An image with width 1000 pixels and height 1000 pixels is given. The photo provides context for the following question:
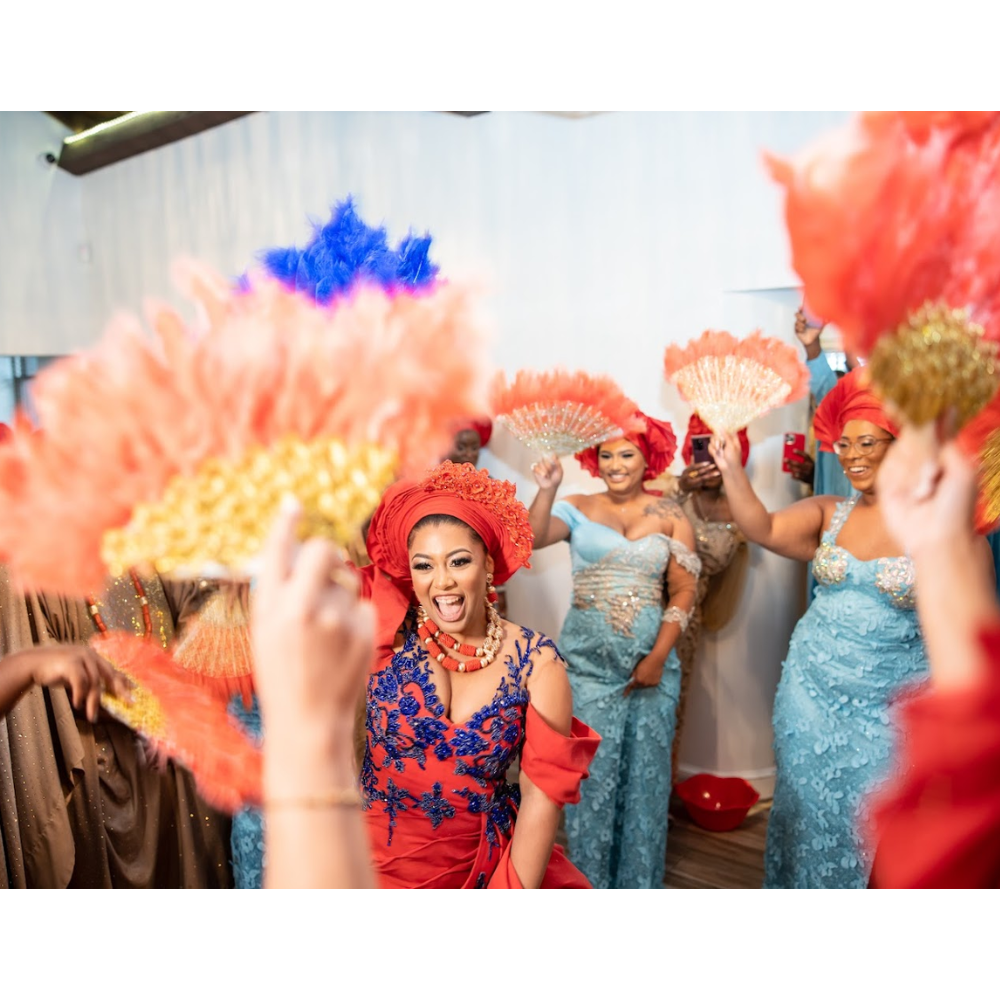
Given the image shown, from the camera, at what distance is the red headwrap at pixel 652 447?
2471mm

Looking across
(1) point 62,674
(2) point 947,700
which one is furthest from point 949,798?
(1) point 62,674

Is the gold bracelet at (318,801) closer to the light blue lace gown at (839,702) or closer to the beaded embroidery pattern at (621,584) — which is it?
the light blue lace gown at (839,702)

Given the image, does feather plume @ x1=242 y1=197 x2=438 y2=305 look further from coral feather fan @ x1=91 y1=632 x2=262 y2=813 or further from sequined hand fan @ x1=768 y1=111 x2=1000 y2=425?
coral feather fan @ x1=91 y1=632 x2=262 y2=813

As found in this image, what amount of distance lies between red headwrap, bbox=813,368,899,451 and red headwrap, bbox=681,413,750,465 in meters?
1.07

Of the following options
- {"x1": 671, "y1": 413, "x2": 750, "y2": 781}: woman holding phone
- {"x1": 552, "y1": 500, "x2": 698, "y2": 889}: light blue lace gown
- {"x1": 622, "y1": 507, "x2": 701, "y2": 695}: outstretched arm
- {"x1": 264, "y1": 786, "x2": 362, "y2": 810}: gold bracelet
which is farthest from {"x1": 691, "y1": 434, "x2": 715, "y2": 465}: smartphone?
{"x1": 264, "y1": 786, "x2": 362, "y2": 810}: gold bracelet

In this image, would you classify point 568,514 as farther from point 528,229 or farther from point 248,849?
point 248,849

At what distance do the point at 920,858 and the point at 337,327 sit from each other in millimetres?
1000

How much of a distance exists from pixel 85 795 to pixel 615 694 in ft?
4.77

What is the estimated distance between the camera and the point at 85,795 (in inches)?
61.6

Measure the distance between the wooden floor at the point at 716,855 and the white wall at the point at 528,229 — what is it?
27 cm

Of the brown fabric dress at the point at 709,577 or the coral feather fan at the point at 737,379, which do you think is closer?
the coral feather fan at the point at 737,379

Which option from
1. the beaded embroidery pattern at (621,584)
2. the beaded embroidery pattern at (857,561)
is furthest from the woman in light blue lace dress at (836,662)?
the beaded embroidery pattern at (621,584)
